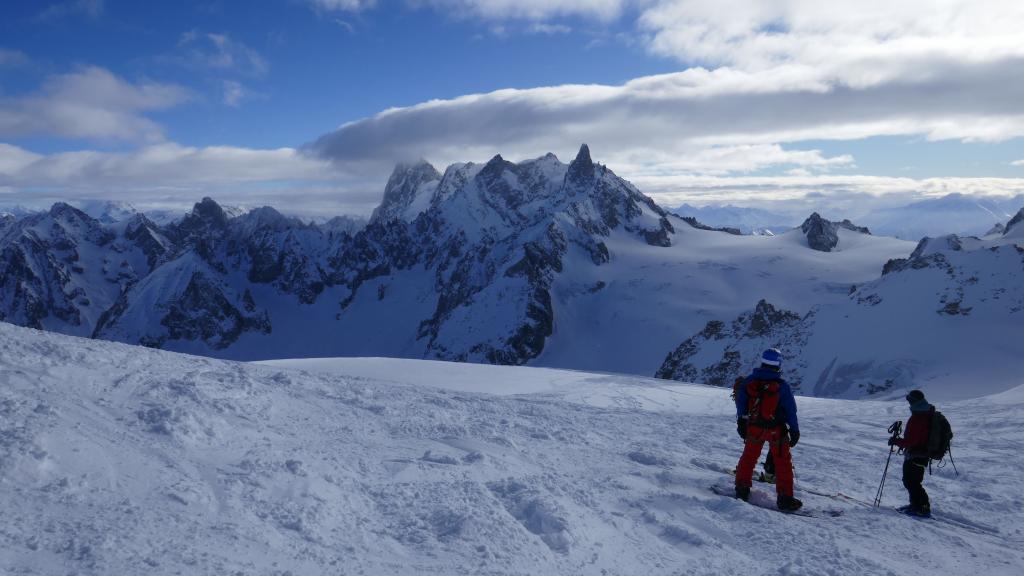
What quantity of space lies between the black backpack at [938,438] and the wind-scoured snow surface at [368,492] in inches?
31.6

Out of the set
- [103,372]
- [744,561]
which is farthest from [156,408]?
[744,561]

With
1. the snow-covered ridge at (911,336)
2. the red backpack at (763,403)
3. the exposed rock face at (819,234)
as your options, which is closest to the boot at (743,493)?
the red backpack at (763,403)

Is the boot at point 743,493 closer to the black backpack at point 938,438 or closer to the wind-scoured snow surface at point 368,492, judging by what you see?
the wind-scoured snow surface at point 368,492

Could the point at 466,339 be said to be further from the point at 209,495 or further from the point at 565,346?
the point at 209,495

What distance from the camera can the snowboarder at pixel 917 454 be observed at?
9.19 metres

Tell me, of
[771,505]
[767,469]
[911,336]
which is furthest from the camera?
[911,336]

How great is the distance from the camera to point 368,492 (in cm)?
766

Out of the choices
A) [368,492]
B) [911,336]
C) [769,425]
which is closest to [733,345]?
[911,336]

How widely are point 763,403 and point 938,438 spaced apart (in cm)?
288

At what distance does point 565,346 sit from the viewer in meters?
137

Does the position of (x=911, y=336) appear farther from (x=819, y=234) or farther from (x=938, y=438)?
(x=819, y=234)

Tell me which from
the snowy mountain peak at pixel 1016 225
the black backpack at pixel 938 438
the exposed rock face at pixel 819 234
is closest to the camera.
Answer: the black backpack at pixel 938 438

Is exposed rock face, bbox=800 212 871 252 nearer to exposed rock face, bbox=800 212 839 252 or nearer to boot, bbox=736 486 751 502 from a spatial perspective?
exposed rock face, bbox=800 212 839 252

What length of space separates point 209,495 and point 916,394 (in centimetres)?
1000
